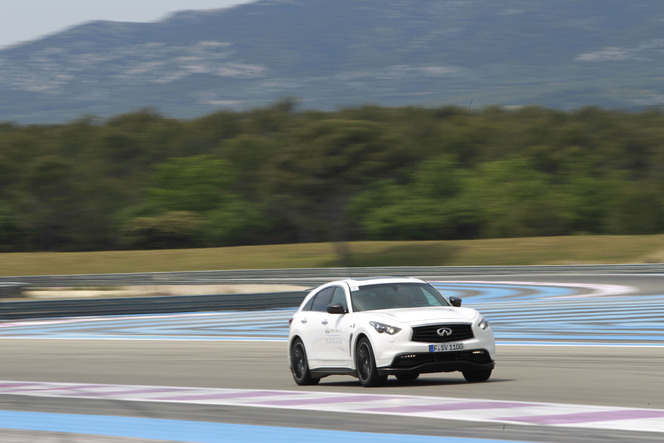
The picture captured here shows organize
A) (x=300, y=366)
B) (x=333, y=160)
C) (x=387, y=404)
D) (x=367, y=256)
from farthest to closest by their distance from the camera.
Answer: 1. (x=367, y=256)
2. (x=333, y=160)
3. (x=300, y=366)
4. (x=387, y=404)

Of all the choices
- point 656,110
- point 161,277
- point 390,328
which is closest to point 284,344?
point 390,328

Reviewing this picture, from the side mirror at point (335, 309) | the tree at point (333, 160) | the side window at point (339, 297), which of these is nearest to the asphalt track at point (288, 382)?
the side mirror at point (335, 309)

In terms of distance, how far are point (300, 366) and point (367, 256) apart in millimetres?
46812

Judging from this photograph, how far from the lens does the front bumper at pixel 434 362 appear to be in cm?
1107

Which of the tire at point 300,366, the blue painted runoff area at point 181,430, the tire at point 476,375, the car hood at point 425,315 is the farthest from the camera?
the tire at point 300,366

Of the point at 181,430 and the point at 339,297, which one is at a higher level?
the point at 339,297

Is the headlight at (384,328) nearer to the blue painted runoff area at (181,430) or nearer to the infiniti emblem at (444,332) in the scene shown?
the infiniti emblem at (444,332)

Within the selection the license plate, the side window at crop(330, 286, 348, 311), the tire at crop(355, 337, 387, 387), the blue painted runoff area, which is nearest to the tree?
the side window at crop(330, 286, 348, 311)

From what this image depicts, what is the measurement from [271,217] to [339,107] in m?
18.2

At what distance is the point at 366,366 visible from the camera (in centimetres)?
1155

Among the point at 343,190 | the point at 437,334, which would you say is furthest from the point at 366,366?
the point at 343,190

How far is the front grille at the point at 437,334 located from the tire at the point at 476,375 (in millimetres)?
630

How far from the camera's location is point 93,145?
3676 inches

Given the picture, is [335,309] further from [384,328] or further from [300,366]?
[300,366]
